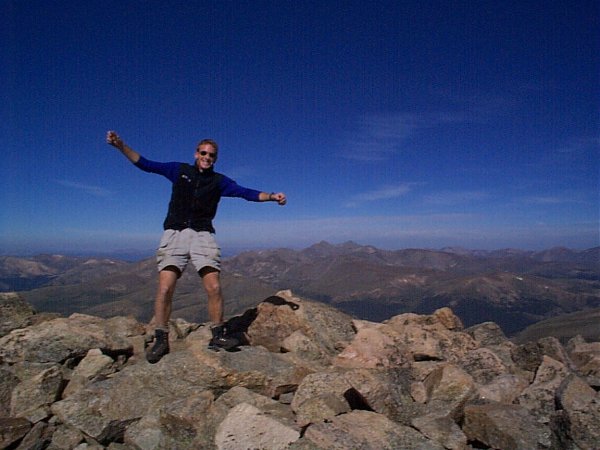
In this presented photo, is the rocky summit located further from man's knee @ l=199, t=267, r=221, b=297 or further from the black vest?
the black vest

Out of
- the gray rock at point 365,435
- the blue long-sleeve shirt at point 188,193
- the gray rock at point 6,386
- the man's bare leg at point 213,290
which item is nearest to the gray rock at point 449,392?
the gray rock at point 365,435

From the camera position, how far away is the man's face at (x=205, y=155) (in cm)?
1071

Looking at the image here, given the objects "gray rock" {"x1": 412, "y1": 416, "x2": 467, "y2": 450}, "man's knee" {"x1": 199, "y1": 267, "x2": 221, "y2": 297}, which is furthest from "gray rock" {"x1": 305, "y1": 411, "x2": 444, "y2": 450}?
"man's knee" {"x1": 199, "y1": 267, "x2": 221, "y2": 297}

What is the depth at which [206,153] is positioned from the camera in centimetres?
1072

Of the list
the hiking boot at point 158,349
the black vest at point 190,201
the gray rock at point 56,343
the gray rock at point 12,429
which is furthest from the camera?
the black vest at point 190,201

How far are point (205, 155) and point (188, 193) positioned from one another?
125 centimetres

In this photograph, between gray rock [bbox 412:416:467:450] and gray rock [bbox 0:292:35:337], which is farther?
gray rock [bbox 0:292:35:337]

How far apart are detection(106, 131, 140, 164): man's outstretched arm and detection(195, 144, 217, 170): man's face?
171 centimetres

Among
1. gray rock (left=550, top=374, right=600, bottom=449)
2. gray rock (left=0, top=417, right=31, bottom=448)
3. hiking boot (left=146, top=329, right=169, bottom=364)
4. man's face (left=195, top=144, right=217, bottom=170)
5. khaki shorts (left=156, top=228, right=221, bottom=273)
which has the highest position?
man's face (left=195, top=144, right=217, bottom=170)

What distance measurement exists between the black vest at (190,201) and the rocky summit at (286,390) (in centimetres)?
367

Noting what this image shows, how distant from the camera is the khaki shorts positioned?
10.3 m

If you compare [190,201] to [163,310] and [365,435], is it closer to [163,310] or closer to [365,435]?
[163,310]

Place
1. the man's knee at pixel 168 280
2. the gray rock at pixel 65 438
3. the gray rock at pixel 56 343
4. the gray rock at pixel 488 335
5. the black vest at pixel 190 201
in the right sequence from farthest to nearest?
the gray rock at pixel 488 335 → the black vest at pixel 190 201 → the gray rock at pixel 56 343 → the man's knee at pixel 168 280 → the gray rock at pixel 65 438

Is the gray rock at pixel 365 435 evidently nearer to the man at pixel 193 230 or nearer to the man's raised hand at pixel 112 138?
the man at pixel 193 230
